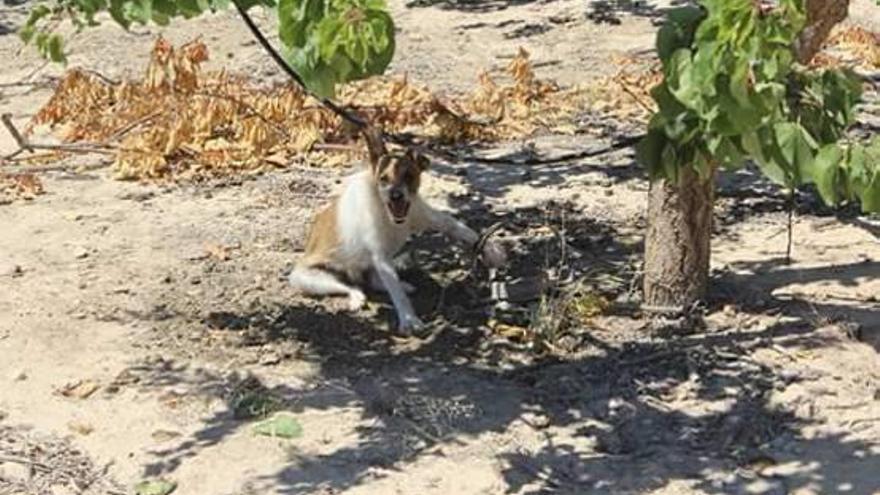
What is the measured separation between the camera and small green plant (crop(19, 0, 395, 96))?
10.1ft

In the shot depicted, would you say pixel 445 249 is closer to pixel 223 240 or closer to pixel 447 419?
pixel 223 240

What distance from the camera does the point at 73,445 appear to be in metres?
5.18

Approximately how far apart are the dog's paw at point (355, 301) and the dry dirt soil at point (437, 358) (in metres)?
0.05

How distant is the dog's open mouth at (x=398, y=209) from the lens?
20.6 feet

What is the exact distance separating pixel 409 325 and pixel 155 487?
1.58m

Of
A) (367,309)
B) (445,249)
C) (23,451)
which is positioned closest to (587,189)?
(445,249)

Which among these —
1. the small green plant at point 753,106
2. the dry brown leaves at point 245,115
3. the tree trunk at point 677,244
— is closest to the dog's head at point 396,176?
the tree trunk at point 677,244

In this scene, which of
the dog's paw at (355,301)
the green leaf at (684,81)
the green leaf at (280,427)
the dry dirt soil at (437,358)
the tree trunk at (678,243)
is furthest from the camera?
the dog's paw at (355,301)

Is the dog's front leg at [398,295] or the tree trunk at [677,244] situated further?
the dog's front leg at [398,295]

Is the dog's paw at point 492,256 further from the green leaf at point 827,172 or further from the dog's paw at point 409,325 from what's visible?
the green leaf at point 827,172

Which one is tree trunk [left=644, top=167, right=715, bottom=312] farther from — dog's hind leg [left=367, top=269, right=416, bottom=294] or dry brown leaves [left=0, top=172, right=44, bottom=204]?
dry brown leaves [left=0, top=172, right=44, bottom=204]

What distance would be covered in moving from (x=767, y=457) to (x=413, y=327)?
173 cm

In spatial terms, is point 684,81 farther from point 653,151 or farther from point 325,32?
point 325,32

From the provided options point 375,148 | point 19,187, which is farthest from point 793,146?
point 19,187
